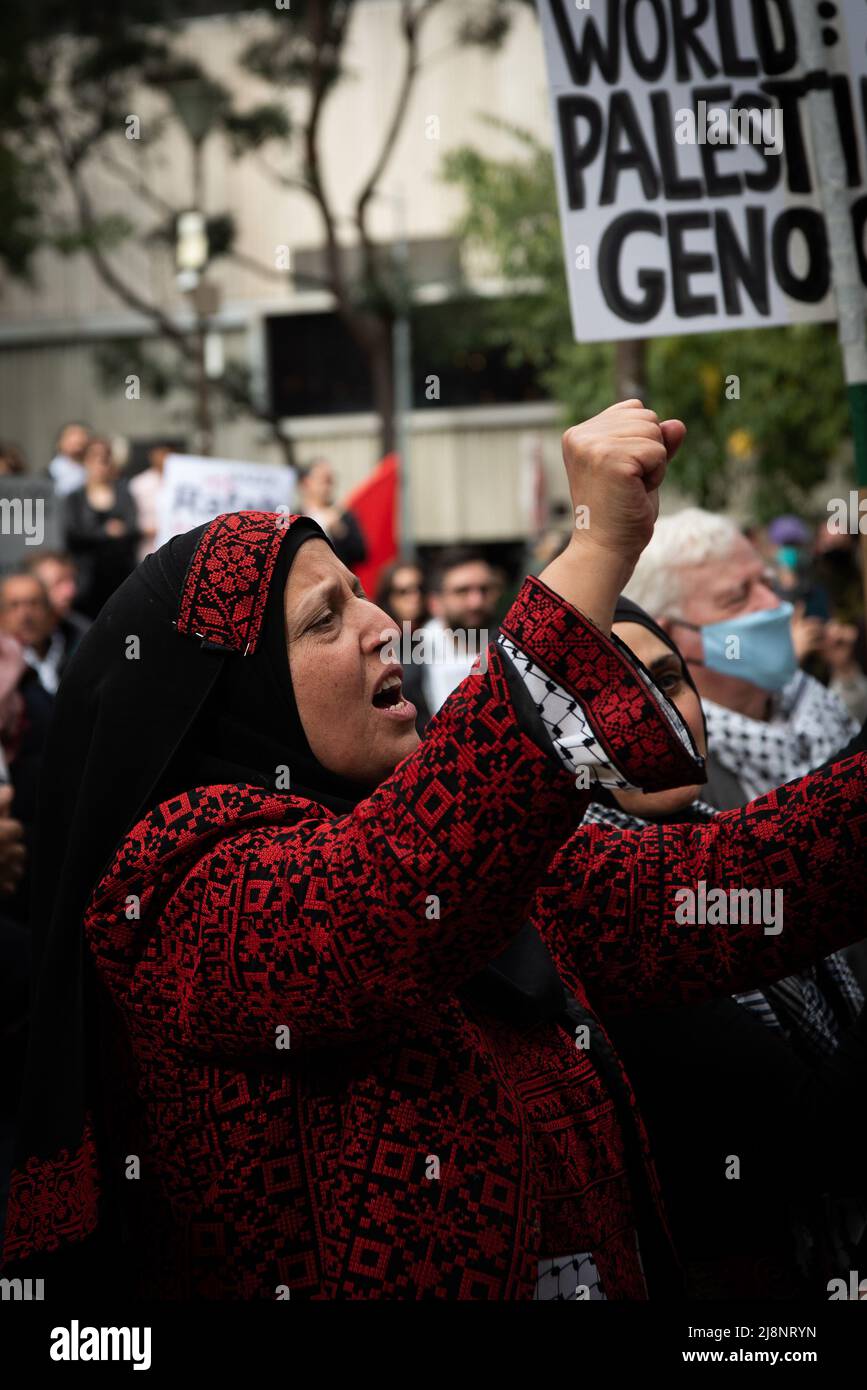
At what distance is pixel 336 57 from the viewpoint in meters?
22.4

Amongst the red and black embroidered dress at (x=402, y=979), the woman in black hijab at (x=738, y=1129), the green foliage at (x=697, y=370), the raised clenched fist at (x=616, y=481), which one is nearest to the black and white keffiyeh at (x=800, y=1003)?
the woman in black hijab at (x=738, y=1129)

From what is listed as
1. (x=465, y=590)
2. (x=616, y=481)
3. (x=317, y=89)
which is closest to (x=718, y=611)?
(x=616, y=481)

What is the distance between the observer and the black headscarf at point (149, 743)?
2160mm

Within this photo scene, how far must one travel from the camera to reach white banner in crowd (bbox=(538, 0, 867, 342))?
399 centimetres

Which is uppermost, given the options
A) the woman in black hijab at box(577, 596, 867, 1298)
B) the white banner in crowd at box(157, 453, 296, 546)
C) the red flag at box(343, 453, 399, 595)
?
the red flag at box(343, 453, 399, 595)

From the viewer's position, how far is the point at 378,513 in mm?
12367

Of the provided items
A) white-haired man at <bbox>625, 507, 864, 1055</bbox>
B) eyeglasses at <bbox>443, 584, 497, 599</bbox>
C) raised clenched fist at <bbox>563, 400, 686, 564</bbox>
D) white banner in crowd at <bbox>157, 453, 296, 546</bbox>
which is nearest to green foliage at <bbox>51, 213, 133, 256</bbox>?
white banner in crowd at <bbox>157, 453, 296, 546</bbox>

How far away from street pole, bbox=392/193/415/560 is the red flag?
516 inches

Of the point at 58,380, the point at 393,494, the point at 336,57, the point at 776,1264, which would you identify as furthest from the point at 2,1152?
the point at 58,380

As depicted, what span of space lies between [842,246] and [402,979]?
2.35 meters

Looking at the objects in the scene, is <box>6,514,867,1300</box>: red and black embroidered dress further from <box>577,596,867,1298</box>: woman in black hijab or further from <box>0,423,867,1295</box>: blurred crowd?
<box>577,596,867,1298</box>: woman in black hijab

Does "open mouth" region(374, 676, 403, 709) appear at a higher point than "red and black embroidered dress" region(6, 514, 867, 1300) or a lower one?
higher

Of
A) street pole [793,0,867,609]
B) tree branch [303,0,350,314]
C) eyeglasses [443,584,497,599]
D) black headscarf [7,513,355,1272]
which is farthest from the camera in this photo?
tree branch [303,0,350,314]
